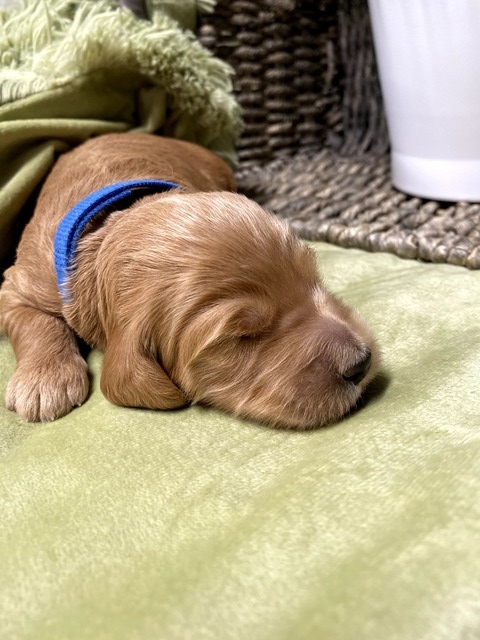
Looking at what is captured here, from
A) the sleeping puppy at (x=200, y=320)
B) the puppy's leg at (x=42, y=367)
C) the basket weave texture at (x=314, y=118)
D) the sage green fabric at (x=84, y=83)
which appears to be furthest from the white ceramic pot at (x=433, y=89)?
the puppy's leg at (x=42, y=367)

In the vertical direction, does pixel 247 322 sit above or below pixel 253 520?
above

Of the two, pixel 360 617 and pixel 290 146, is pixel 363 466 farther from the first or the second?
pixel 290 146

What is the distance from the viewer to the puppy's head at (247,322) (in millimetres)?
1335

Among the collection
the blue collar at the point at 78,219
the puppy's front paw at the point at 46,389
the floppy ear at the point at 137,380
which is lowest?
the puppy's front paw at the point at 46,389

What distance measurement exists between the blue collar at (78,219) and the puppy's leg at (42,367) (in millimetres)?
132

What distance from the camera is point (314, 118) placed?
368 cm

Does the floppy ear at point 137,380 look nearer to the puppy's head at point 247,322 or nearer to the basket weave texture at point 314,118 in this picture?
the puppy's head at point 247,322

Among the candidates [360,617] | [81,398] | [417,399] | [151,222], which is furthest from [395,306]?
[360,617]

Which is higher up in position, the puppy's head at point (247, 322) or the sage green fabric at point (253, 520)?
the puppy's head at point (247, 322)

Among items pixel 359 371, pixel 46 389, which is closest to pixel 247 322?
pixel 359 371

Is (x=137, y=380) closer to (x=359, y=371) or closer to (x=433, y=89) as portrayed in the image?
(x=359, y=371)

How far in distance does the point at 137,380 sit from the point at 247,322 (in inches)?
11.0

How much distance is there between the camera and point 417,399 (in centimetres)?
134

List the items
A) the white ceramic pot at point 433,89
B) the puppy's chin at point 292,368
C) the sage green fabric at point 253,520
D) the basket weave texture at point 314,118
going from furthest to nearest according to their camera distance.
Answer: the basket weave texture at point 314,118 < the white ceramic pot at point 433,89 < the puppy's chin at point 292,368 < the sage green fabric at point 253,520
